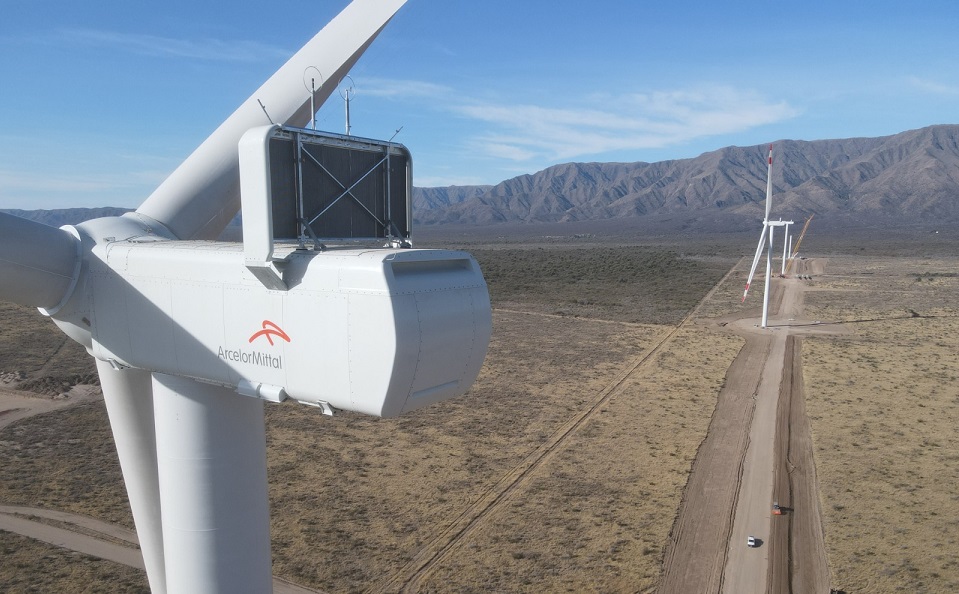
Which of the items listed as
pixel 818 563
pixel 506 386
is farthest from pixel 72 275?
pixel 506 386

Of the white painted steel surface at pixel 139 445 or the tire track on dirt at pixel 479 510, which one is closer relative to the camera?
the white painted steel surface at pixel 139 445

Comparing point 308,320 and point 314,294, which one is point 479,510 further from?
point 314,294

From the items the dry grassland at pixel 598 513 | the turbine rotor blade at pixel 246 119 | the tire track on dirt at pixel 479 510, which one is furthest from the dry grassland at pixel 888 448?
the turbine rotor blade at pixel 246 119

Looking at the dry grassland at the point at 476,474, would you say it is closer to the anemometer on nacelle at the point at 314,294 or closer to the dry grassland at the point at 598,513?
the dry grassland at the point at 598,513

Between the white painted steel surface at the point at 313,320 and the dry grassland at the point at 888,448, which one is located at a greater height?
the white painted steel surface at the point at 313,320

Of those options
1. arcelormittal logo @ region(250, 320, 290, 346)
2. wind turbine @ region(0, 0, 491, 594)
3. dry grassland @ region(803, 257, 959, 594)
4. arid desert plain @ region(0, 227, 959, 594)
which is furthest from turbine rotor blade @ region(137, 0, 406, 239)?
dry grassland @ region(803, 257, 959, 594)

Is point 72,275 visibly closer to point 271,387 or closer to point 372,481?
point 271,387
